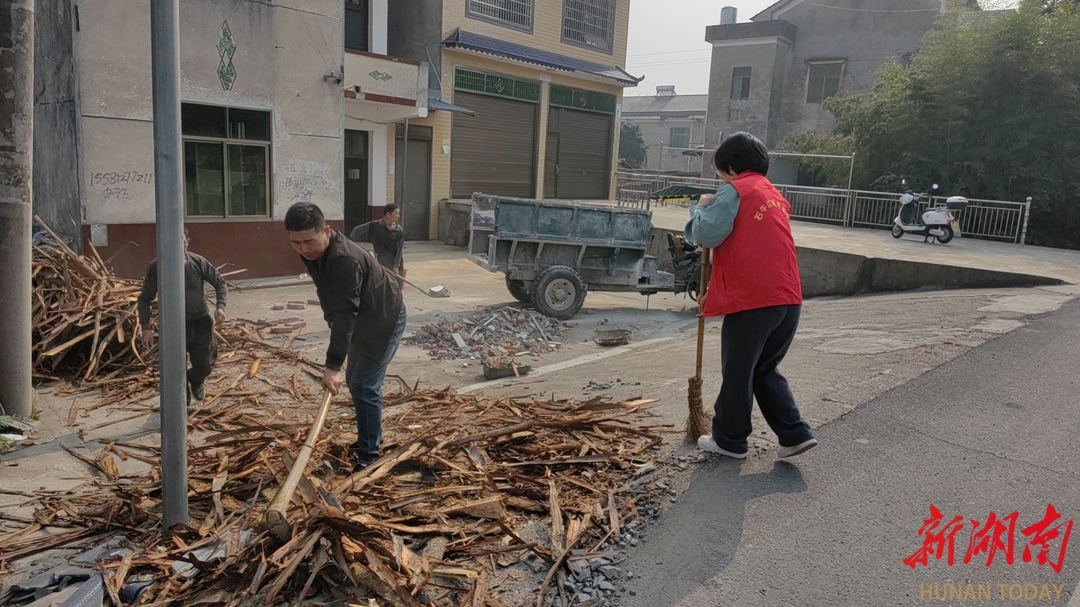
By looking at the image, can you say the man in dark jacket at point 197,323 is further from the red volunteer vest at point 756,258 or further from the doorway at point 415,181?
the doorway at point 415,181

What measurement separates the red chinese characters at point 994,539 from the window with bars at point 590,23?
2135 centimetres

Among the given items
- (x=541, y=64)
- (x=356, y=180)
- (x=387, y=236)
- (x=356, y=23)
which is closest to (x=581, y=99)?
(x=541, y=64)

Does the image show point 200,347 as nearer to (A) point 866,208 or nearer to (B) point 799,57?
(A) point 866,208

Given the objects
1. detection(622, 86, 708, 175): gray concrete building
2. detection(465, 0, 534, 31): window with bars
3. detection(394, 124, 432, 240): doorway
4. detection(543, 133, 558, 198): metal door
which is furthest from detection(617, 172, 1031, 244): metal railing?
detection(622, 86, 708, 175): gray concrete building

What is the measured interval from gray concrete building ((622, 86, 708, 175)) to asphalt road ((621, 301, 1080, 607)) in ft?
156

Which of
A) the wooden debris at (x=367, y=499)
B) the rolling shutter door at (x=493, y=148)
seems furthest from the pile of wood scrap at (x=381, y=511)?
the rolling shutter door at (x=493, y=148)

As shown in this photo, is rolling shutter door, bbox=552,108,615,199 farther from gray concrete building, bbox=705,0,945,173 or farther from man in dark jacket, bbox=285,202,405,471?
man in dark jacket, bbox=285,202,405,471

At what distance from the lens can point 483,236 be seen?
1176cm

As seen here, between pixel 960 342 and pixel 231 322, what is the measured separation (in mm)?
8148

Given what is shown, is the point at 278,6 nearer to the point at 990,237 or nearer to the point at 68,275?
the point at 68,275

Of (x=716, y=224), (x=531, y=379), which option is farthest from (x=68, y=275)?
(x=716, y=224)

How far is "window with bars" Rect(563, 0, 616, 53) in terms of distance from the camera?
22.9m

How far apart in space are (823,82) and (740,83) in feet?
11.7

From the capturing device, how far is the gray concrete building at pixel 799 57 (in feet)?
98.3
